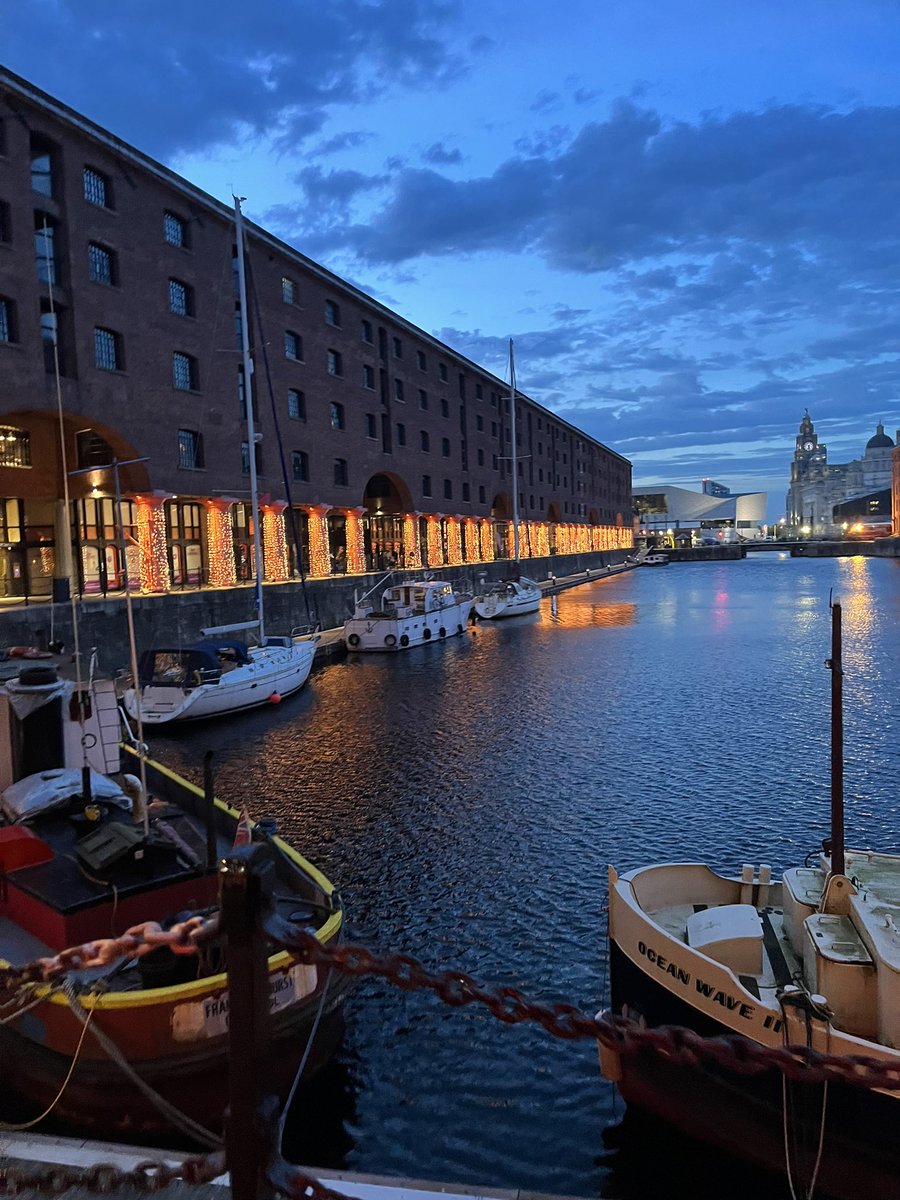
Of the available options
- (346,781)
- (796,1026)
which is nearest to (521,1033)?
(796,1026)

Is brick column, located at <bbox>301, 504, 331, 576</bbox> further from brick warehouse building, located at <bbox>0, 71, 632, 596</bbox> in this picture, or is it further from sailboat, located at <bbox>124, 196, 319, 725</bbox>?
sailboat, located at <bbox>124, 196, 319, 725</bbox>

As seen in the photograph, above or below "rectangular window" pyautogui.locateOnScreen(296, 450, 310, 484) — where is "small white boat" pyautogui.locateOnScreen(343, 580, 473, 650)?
below

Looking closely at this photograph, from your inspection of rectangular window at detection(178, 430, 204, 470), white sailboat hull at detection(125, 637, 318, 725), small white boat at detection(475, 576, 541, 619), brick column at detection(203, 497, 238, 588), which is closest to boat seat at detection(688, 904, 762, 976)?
white sailboat hull at detection(125, 637, 318, 725)

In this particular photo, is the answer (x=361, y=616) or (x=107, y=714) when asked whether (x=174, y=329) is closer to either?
(x=361, y=616)

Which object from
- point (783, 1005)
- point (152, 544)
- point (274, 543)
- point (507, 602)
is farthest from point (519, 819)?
point (507, 602)

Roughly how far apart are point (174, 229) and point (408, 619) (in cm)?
2123

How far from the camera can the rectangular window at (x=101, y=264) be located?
111 feet

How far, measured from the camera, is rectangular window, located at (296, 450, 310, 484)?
45938 mm

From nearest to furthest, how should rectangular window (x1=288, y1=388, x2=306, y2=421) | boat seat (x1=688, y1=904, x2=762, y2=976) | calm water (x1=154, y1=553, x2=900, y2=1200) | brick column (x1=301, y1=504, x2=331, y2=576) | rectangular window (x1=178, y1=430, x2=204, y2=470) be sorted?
boat seat (x1=688, y1=904, x2=762, y2=976) < calm water (x1=154, y1=553, x2=900, y2=1200) < rectangular window (x1=178, y1=430, x2=204, y2=470) < rectangular window (x1=288, y1=388, x2=306, y2=421) < brick column (x1=301, y1=504, x2=331, y2=576)

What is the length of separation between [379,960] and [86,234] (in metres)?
37.1

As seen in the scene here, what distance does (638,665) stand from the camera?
1368 inches

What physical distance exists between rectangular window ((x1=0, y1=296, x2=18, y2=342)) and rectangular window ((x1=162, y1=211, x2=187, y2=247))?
33.0 ft

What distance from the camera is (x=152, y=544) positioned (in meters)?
35.5

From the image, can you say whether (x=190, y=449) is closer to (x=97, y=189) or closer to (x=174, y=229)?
(x=174, y=229)
